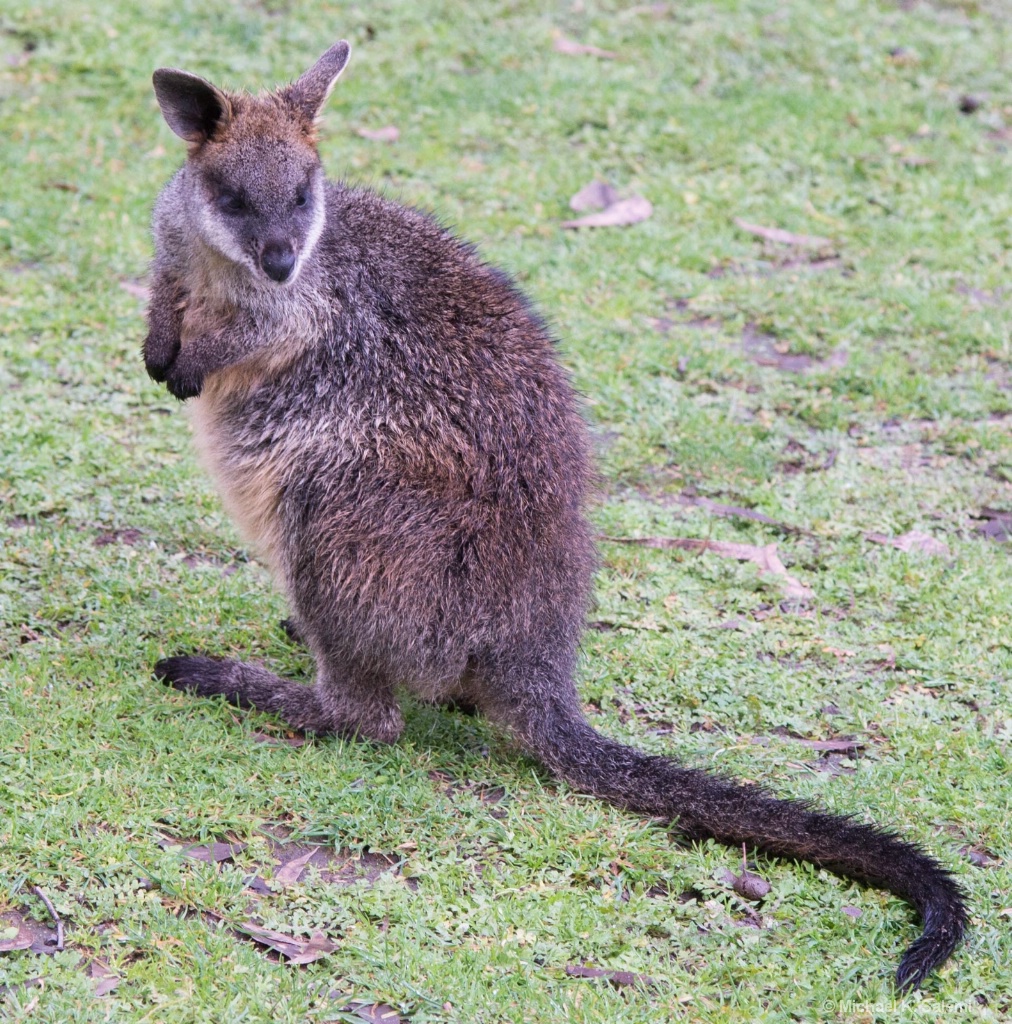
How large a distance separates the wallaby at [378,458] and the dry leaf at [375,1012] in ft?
3.16

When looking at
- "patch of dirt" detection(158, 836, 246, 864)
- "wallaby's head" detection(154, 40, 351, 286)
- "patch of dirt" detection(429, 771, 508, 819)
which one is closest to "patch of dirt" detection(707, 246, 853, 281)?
"wallaby's head" detection(154, 40, 351, 286)

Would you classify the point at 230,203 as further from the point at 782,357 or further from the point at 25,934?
the point at 782,357

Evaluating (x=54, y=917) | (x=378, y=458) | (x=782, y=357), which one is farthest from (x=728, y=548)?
(x=54, y=917)

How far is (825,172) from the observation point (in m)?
7.97

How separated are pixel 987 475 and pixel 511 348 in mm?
2562

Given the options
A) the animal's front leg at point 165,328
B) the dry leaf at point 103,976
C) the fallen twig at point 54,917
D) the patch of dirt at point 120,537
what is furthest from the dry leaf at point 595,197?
the dry leaf at point 103,976

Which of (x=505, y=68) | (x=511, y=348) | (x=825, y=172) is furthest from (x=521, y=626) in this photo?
(x=505, y=68)

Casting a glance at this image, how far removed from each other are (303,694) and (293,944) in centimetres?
100

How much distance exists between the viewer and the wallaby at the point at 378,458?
3.77m

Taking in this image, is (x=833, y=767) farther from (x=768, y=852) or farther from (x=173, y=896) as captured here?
(x=173, y=896)

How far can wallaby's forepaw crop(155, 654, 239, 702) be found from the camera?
4.10 metres

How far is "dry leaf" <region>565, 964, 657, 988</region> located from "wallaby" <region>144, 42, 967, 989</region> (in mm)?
563

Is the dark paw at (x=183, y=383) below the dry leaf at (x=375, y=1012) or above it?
above

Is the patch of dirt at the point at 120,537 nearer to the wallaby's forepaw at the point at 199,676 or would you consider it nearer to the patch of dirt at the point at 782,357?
the wallaby's forepaw at the point at 199,676
